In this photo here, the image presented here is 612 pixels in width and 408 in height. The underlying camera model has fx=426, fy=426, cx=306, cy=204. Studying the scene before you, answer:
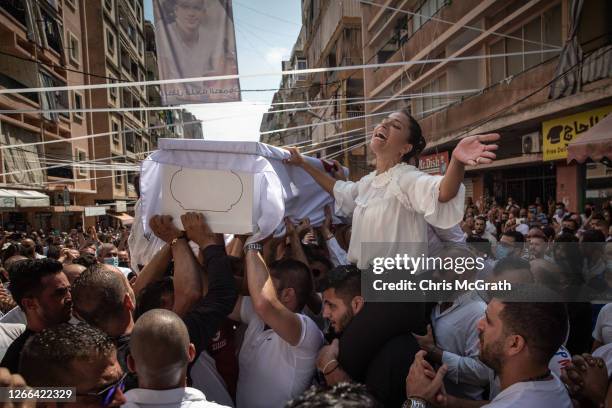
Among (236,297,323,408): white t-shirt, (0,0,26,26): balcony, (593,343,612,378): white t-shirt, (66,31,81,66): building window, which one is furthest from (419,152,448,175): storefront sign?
(66,31,81,66): building window

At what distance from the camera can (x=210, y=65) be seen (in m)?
4.98

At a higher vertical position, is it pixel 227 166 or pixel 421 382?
pixel 227 166

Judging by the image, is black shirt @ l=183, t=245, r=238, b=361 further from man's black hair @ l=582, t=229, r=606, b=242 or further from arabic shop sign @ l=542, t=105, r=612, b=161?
arabic shop sign @ l=542, t=105, r=612, b=161

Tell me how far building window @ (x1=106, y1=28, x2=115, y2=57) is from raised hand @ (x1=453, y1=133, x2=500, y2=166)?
30.2m

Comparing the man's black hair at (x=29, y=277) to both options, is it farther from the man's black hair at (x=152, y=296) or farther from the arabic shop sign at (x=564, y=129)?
→ the arabic shop sign at (x=564, y=129)

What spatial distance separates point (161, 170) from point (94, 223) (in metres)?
24.7

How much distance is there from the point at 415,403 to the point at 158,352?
1006 mm

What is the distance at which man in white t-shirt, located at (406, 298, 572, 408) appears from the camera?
5.29 ft

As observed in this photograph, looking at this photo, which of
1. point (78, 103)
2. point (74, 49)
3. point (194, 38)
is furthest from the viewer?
point (78, 103)

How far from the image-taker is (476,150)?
1.85m

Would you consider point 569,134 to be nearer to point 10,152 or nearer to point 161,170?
point 161,170

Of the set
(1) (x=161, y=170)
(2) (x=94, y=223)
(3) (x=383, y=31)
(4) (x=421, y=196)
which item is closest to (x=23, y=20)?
(2) (x=94, y=223)

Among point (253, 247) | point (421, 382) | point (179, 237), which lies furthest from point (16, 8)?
point (421, 382)

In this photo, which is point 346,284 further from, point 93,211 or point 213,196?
point 93,211
